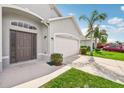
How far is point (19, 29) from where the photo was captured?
9.30 metres

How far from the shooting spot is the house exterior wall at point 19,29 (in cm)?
819

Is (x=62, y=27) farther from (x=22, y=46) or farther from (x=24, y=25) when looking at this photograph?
(x=22, y=46)

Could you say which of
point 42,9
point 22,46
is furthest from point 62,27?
point 22,46

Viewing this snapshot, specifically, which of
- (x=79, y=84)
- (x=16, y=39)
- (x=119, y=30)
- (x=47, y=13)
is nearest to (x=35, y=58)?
(x=16, y=39)

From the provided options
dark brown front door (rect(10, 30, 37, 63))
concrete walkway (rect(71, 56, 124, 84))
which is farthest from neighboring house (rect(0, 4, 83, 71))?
concrete walkway (rect(71, 56, 124, 84))

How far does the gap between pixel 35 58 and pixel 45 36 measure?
2084 mm

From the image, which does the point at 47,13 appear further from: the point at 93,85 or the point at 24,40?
the point at 93,85

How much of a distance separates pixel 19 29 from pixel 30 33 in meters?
1.27

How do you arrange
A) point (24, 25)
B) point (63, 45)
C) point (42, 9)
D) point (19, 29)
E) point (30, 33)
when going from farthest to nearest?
point (63, 45)
point (42, 9)
point (30, 33)
point (24, 25)
point (19, 29)

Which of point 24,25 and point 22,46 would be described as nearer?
point 22,46

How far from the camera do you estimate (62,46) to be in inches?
532

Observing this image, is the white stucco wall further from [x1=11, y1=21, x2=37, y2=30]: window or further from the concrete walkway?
the concrete walkway

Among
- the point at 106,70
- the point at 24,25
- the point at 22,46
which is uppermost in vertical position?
the point at 24,25
